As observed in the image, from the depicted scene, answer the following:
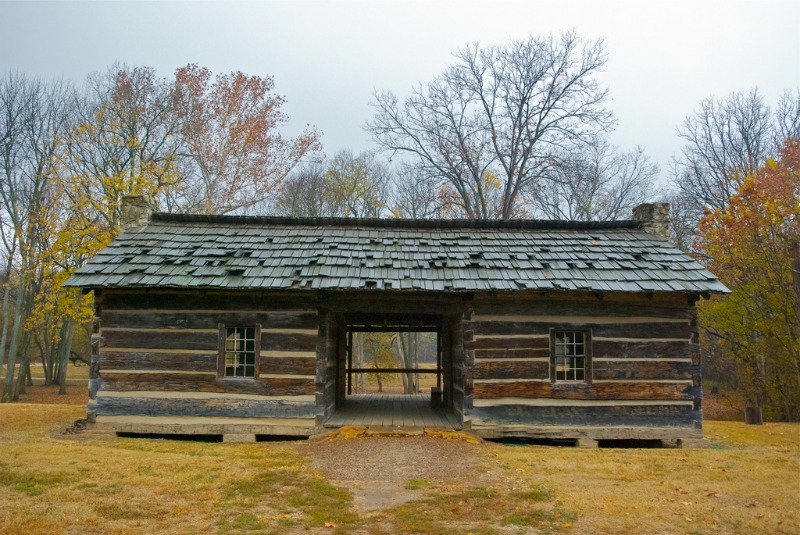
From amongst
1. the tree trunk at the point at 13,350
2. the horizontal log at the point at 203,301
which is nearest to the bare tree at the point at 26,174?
the tree trunk at the point at 13,350

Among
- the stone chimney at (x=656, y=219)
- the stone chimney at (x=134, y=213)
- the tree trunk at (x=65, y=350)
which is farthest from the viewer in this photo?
the tree trunk at (x=65, y=350)

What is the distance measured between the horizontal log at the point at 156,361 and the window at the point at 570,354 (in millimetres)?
6674

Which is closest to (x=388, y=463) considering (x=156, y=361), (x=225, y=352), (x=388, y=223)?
(x=225, y=352)

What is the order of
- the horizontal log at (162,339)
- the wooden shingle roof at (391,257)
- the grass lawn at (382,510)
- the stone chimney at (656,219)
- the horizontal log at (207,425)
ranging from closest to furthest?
the grass lawn at (382,510) → the wooden shingle roof at (391,257) → the horizontal log at (207,425) → the horizontal log at (162,339) → the stone chimney at (656,219)

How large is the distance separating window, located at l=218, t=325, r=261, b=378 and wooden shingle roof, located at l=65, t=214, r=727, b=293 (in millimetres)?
1166

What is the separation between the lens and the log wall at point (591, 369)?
37.1 ft

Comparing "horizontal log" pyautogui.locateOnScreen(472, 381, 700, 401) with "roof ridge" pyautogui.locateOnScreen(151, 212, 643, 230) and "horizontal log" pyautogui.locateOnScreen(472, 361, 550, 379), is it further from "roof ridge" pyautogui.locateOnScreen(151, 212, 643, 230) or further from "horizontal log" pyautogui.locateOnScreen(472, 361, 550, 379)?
"roof ridge" pyautogui.locateOnScreen(151, 212, 643, 230)

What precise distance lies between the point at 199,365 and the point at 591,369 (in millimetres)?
7625

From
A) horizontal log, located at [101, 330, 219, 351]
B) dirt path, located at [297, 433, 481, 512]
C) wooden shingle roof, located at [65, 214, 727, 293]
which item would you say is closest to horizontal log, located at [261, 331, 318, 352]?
horizontal log, located at [101, 330, 219, 351]

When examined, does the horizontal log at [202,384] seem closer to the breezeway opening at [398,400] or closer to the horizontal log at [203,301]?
the breezeway opening at [398,400]

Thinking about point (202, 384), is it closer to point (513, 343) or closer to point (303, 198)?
point (513, 343)

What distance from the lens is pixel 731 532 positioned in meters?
5.88

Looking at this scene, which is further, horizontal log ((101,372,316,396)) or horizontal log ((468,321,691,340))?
horizontal log ((468,321,691,340))

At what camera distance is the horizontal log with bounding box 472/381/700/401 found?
11.3 meters
